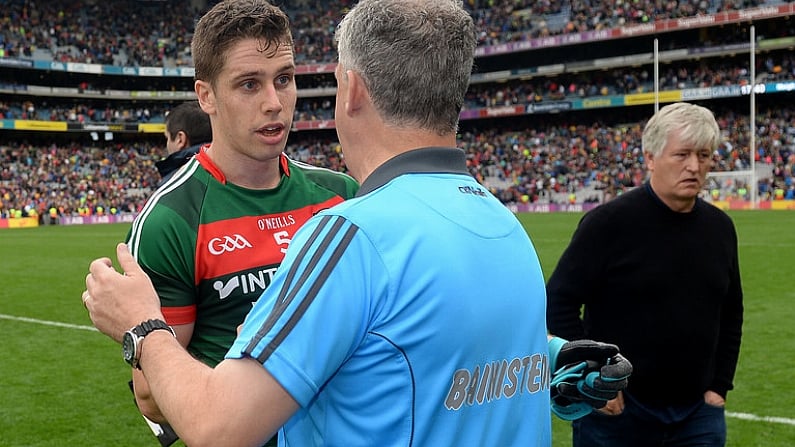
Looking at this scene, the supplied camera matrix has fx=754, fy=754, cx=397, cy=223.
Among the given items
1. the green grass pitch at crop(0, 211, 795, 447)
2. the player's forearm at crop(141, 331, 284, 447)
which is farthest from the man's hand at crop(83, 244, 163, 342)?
the green grass pitch at crop(0, 211, 795, 447)

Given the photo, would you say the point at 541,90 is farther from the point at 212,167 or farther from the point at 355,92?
the point at 355,92

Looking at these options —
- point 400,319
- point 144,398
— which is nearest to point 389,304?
point 400,319

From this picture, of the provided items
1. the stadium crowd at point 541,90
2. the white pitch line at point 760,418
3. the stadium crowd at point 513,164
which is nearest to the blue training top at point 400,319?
the white pitch line at point 760,418

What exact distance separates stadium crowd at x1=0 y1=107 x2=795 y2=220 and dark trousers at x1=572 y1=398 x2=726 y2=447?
3366 centimetres

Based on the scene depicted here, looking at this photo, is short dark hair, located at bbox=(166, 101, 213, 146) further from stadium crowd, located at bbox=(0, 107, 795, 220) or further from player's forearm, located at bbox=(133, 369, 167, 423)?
stadium crowd, located at bbox=(0, 107, 795, 220)

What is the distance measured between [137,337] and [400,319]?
54 cm

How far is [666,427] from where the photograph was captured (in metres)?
3.17

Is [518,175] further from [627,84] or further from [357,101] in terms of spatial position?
[357,101]

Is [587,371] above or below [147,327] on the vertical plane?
below

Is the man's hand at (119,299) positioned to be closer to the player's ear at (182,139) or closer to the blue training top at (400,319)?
the blue training top at (400,319)

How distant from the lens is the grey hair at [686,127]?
10.5 feet

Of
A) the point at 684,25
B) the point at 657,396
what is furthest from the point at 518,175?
the point at 657,396

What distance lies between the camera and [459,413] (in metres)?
1.48

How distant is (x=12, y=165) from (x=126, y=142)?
33.1 feet
